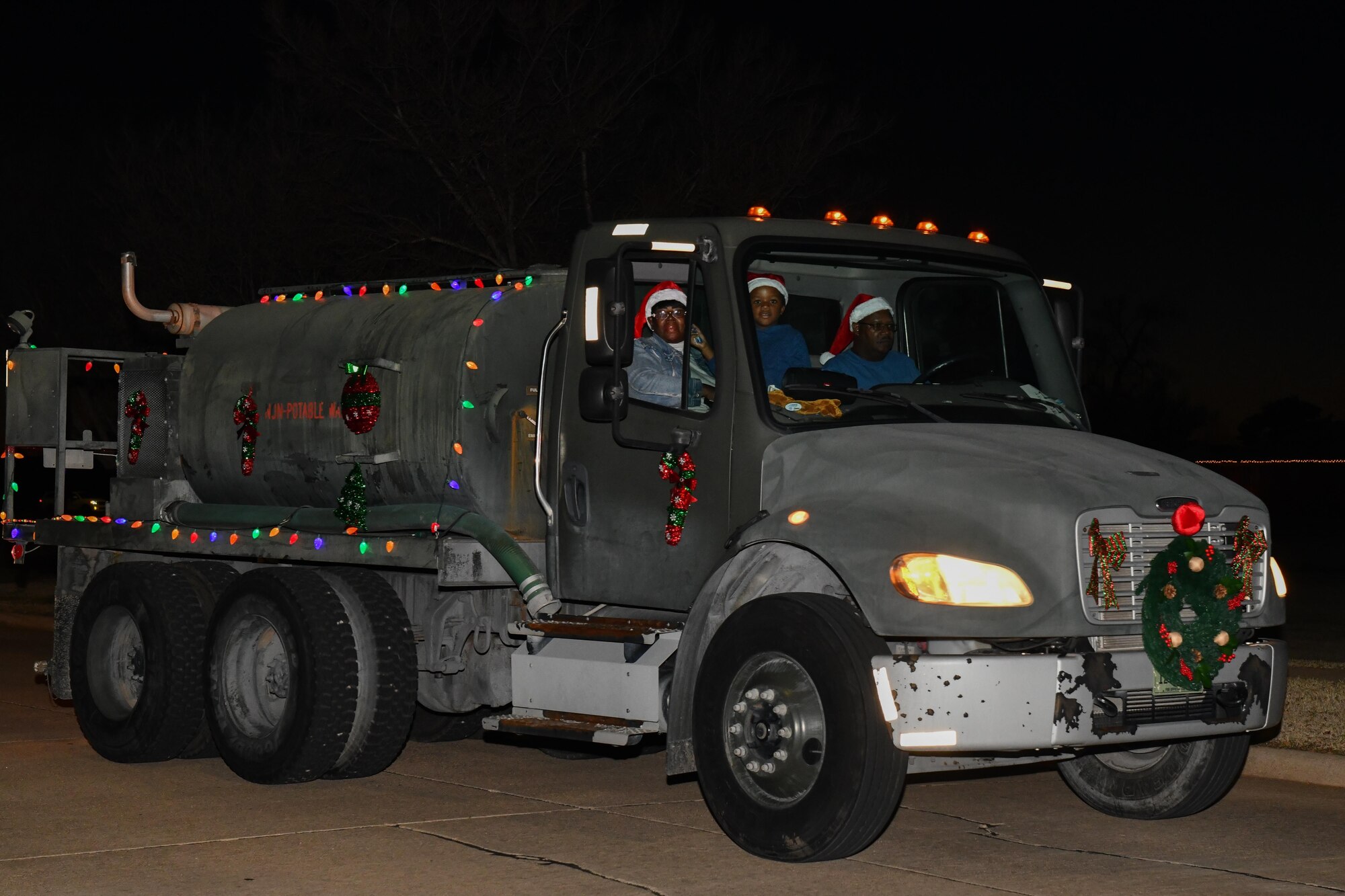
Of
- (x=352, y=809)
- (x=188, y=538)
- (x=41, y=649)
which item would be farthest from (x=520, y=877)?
(x=41, y=649)

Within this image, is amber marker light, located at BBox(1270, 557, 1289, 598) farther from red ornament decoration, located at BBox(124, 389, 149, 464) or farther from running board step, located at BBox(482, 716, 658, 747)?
red ornament decoration, located at BBox(124, 389, 149, 464)

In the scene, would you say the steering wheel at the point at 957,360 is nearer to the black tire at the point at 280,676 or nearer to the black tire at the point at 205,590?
the black tire at the point at 280,676

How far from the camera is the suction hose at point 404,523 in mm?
8586

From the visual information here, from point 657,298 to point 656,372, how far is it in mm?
356

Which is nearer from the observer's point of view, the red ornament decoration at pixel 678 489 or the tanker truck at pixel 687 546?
the tanker truck at pixel 687 546

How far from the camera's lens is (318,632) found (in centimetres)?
925

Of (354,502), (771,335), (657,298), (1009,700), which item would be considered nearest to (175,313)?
(354,502)

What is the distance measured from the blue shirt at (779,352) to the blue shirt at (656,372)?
20 cm

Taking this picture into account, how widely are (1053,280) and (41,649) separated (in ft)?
39.1

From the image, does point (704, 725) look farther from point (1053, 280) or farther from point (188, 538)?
point (188, 538)

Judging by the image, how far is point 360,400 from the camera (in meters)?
9.61

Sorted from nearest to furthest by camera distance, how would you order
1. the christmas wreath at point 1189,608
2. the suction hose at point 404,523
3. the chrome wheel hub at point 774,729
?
the christmas wreath at point 1189,608
the chrome wheel hub at point 774,729
the suction hose at point 404,523

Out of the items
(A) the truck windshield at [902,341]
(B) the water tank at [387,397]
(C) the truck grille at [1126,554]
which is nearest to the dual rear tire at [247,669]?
(B) the water tank at [387,397]

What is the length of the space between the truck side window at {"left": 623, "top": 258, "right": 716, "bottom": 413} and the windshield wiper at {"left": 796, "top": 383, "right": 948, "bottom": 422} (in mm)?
451
